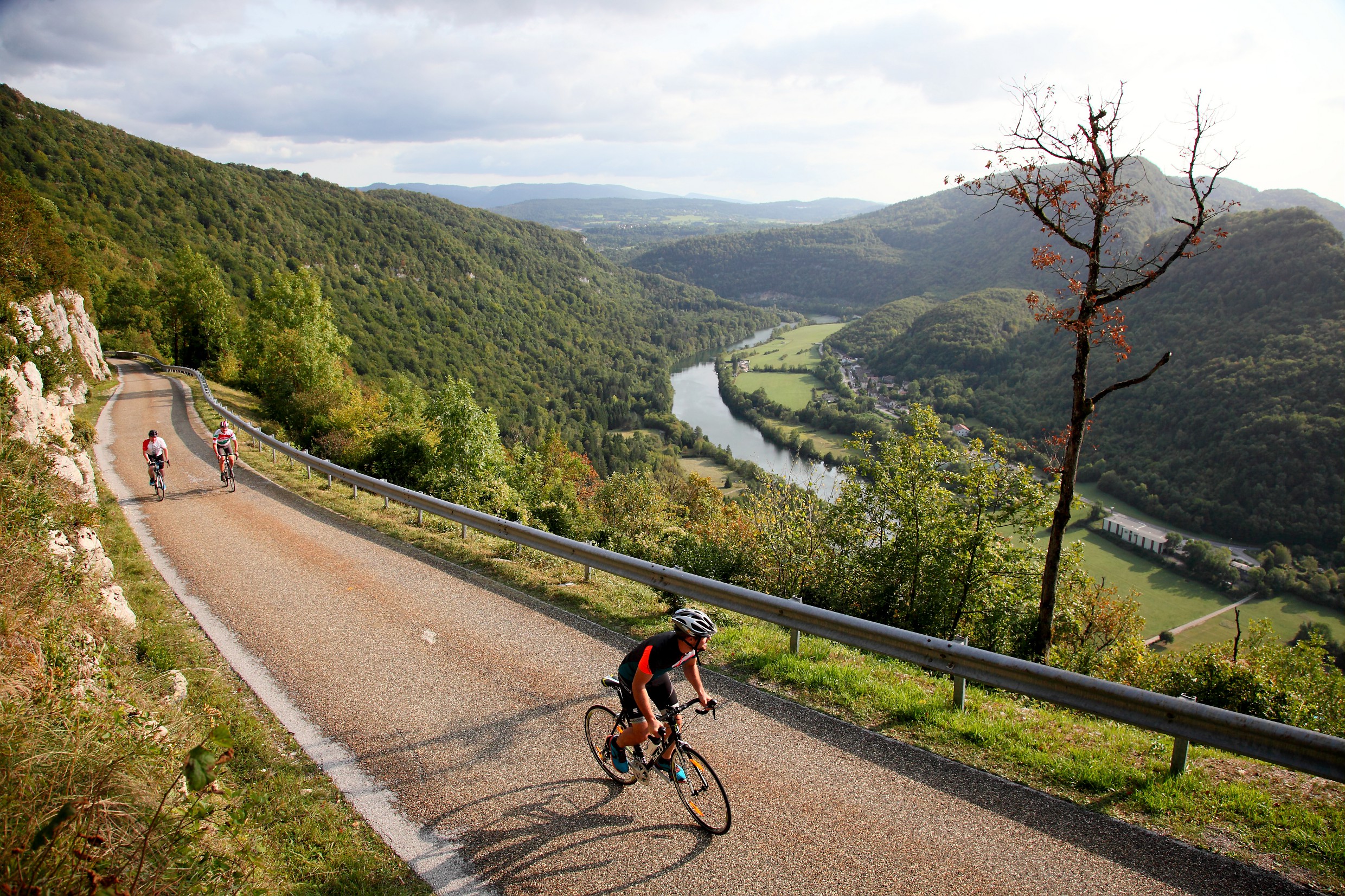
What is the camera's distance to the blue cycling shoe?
4824 mm

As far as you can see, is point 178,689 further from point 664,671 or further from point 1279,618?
point 1279,618

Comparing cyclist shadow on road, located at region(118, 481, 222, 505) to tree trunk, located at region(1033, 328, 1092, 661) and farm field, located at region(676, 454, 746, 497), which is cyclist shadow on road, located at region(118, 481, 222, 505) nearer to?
tree trunk, located at region(1033, 328, 1092, 661)

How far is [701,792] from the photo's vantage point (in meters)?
4.45

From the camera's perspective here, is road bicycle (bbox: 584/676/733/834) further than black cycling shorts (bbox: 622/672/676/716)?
No

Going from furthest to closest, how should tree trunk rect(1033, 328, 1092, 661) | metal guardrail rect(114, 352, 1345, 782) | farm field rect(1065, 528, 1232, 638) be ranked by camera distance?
1. farm field rect(1065, 528, 1232, 638)
2. tree trunk rect(1033, 328, 1092, 661)
3. metal guardrail rect(114, 352, 1345, 782)

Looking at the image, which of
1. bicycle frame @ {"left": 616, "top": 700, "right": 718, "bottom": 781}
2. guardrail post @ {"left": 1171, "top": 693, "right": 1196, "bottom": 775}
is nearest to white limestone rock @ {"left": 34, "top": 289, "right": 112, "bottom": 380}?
bicycle frame @ {"left": 616, "top": 700, "right": 718, "bottom": 781}

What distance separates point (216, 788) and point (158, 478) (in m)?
13.3

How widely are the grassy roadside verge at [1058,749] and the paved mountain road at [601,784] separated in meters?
0.24

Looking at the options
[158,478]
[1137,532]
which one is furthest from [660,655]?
[1137,532]

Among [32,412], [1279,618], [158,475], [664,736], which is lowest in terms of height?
[1279,618]

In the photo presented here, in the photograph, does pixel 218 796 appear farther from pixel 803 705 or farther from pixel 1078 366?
pixel 1078 366

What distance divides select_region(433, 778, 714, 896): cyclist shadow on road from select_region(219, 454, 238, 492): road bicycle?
13.3 meters

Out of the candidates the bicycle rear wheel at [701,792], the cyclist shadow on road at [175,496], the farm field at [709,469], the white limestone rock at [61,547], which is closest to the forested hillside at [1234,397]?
the farm field at [709,469]

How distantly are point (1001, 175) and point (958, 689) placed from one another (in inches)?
353
